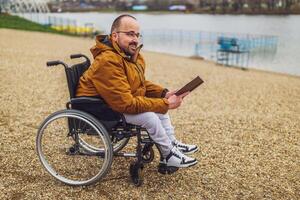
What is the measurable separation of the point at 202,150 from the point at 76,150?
5.73 ft

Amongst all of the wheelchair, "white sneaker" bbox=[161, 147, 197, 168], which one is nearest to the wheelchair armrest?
the wheelchair

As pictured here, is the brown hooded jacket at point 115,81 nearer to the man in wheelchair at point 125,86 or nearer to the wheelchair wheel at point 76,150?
the man in wheelchair at point 125,86

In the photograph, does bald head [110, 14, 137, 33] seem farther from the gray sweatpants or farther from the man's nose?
the gray sweatpants

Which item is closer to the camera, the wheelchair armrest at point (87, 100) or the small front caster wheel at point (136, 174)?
the wheelchair armrest at point (87, 100)

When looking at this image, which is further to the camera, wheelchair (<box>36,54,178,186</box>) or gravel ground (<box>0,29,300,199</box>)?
gravel ground (<box>0,29,300,199</box>)

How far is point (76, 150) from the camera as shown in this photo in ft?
12.8

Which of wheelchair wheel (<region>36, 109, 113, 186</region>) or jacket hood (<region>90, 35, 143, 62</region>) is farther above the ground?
jacket hood (<region>90, 35, 143, 62</region>)

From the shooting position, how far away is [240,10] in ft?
424

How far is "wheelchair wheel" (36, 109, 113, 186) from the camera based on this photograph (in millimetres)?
3506

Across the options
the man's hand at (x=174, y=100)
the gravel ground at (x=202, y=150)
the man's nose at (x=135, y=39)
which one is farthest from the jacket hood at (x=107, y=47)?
the gravel ground at (x=202, y=150)

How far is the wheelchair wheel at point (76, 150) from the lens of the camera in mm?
3506

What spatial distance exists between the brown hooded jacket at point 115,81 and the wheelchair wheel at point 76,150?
245 mm

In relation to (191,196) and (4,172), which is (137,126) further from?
(4,172)

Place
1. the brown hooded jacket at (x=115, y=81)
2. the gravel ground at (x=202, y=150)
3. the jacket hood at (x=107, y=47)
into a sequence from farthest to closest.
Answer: the gravel ground at (x=202, y=150)
the jacket hood at (x=107, y=47)
the brown hooded jacket at (x=115, y=81)
